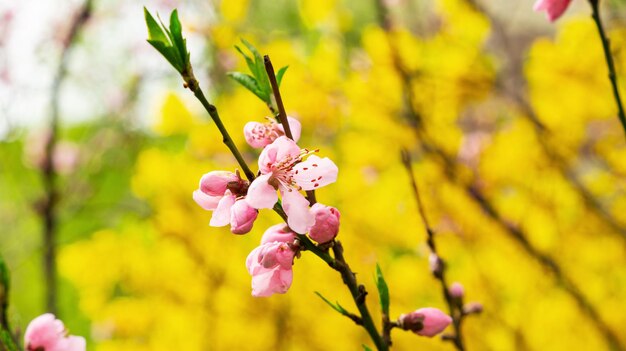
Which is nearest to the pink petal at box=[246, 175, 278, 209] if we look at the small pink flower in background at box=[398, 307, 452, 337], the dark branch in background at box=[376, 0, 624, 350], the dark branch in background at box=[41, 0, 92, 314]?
the small pink flower in background at box=[398, 307, 452, 337]

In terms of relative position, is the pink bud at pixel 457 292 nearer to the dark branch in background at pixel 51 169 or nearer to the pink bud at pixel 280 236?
the pink bud at pixel 280 236

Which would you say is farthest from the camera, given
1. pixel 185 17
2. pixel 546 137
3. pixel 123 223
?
pixel 123 223

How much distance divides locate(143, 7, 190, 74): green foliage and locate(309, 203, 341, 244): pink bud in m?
0.11

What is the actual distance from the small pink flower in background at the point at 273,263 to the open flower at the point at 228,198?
0.02 meters

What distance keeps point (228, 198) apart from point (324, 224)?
0.07 meters

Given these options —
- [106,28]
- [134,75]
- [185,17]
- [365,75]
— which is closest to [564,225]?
[365,75]

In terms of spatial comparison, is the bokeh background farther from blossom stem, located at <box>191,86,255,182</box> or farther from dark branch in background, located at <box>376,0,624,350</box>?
blossom stem, located at <box>191,86,255,182</box>

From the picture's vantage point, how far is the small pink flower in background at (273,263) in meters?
0.40

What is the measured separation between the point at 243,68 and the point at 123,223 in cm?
82

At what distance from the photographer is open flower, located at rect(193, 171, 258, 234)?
389mm

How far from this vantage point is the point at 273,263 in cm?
40

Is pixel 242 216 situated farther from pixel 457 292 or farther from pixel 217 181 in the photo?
pixel 457 292

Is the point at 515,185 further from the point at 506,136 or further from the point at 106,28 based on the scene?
the point at 106,28

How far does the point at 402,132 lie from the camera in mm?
1501
